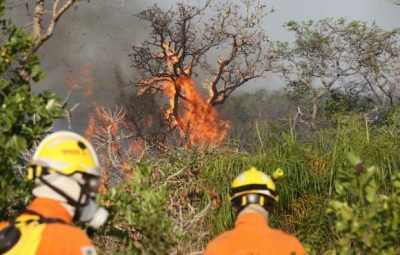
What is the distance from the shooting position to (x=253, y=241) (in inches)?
135

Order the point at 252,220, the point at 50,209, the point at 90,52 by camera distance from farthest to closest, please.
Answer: the point at 90,52
the point at 252,220
the point at 50,209

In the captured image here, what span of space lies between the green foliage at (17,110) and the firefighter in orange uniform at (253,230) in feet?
4.38

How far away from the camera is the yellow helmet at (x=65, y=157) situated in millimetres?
3039

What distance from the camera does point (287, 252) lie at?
338 cm

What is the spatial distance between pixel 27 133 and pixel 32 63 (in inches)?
20.2

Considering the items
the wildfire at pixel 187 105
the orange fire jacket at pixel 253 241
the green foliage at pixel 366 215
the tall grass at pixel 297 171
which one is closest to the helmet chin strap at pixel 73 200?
the orange fire jacket at pixel 253 241

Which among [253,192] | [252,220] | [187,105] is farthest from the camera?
[187,105]

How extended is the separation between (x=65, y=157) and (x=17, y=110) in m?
0.94

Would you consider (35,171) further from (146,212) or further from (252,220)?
(252,220)

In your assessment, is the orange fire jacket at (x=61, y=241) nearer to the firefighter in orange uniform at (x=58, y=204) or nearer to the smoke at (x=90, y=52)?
the firefighter in orange uniform at (x=58, y=204)

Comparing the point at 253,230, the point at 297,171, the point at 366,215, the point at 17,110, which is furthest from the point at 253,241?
the point at 297,171

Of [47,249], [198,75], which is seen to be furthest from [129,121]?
[47,249]

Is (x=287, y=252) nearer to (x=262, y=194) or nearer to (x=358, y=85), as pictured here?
(x=262, y=194)

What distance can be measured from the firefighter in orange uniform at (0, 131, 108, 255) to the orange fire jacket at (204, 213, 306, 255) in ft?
2.42
